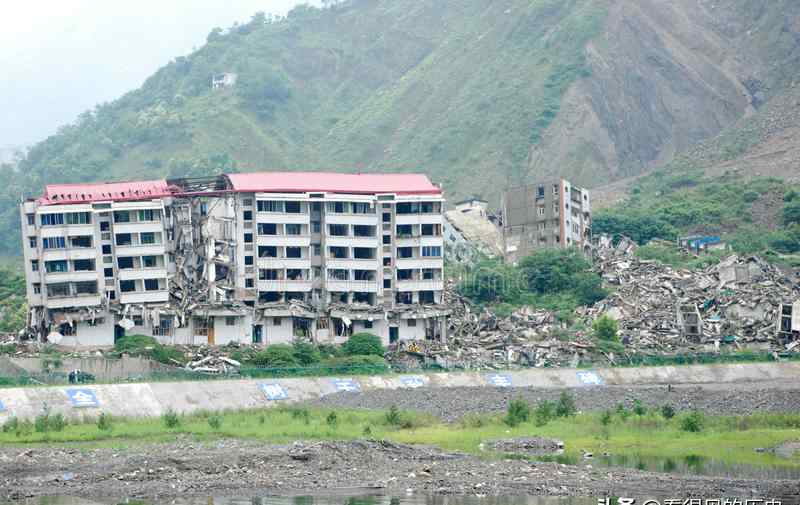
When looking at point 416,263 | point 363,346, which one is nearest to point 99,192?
point 363,346

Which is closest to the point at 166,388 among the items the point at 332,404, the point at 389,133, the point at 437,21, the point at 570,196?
the point at 332,404

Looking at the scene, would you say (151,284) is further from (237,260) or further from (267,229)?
(267,229)

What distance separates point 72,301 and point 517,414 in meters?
32.0

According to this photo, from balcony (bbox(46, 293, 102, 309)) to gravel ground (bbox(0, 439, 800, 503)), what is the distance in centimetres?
2856

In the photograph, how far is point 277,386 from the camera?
72000 mm

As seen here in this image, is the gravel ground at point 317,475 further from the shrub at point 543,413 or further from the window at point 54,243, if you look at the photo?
the window at point 54,243

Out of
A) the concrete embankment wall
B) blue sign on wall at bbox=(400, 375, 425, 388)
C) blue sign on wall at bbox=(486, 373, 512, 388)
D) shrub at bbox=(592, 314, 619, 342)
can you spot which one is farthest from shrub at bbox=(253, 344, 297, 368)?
shrub at bbox=(592, 314, 619, 342)

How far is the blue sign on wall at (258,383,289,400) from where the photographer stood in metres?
70.9

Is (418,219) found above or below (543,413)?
above

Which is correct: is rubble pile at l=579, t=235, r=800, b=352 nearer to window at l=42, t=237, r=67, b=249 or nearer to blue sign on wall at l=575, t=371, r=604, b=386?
blue sign on wall at l=575, t=371, r=604, b=386

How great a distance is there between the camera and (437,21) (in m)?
196

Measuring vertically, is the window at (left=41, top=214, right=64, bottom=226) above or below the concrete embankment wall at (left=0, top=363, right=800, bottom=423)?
above

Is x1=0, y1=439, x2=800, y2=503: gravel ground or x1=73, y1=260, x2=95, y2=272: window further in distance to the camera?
x1=73, y1=260, x2=95, y2=272: window

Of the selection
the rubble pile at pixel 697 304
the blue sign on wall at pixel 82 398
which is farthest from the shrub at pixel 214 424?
the rubble pile at pixel 697 304
